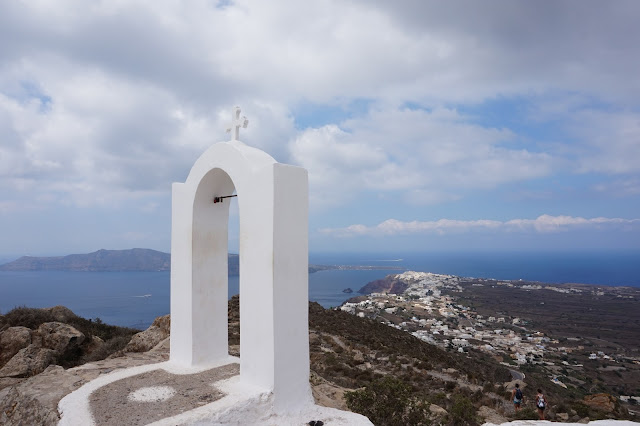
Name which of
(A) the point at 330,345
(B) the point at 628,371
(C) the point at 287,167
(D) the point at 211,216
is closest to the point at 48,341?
(D) the point at 211,216

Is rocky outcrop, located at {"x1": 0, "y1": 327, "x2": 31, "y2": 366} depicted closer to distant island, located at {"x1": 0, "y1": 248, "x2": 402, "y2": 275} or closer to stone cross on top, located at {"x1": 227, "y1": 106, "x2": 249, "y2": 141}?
stone cross on top, located at {"x1": 227, "y1": 106, "x2": 249, "y2": 141}

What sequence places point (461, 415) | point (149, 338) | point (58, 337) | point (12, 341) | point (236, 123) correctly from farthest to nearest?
point (58, 337) → point (12, 341) → point (149, 338) → point (461, 415) → point (236, 123)

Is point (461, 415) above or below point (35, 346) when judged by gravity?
below

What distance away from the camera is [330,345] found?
1416cm

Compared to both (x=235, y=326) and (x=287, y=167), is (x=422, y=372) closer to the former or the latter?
(x=235, y=326)

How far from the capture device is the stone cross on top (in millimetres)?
6500

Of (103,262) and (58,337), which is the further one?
(103,262)

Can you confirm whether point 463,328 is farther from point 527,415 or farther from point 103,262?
point 103,262

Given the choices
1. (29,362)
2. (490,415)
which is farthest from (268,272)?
(29,362)

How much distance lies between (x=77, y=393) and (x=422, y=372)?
10.3 meters

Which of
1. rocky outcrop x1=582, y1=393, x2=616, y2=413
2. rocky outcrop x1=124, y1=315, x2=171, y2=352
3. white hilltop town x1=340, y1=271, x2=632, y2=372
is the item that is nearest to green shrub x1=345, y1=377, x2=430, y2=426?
rocky outcrop x1=124, y1=315, x2=171, y2=352

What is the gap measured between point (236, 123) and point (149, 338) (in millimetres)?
7002

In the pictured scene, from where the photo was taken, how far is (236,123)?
6500 millimetres

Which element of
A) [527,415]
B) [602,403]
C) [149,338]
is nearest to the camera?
[527,415]
